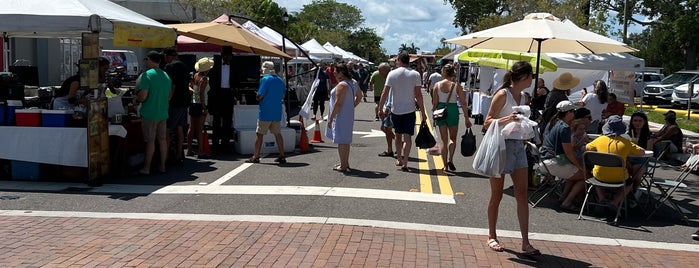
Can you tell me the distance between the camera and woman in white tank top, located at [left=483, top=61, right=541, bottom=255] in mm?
5699

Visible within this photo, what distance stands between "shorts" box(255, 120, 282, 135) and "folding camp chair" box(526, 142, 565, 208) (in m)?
4.00

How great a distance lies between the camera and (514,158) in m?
5.70

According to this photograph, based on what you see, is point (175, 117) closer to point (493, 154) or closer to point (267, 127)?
point (267, 127)

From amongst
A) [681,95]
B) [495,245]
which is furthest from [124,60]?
[495,245]

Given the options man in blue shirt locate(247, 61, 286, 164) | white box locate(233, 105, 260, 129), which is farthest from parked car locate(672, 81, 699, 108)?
man in blue shirt locate(247, 61, 286, 164)

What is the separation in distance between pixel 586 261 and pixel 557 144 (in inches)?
85.4

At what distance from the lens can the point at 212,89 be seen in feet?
38.2

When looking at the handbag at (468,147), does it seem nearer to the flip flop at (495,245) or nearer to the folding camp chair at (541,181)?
the folding camp chair at (541,181)

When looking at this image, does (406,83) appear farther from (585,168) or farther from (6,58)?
(6,58)

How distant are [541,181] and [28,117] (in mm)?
6881

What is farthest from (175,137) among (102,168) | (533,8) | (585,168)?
(533,8)

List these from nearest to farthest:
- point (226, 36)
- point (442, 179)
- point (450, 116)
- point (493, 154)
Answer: point (493, 154), point (442, 179), point (450, 116), point (226, 36)

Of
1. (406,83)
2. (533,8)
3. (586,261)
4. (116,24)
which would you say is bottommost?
(586,261)

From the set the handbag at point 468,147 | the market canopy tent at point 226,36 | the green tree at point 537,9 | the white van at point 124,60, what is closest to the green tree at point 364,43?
the green tree at point 537,9
